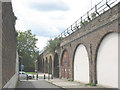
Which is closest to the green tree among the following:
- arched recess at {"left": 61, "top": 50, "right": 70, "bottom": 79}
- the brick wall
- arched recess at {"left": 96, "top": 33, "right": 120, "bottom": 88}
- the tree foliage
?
the tree foliage

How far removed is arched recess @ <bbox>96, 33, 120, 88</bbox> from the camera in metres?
13.9

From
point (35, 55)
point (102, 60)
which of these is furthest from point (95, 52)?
point (35, 55)

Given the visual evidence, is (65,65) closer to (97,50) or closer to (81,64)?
(81,64)

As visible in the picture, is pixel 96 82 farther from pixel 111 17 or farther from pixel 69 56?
pixel 69 56

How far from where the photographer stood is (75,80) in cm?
2266

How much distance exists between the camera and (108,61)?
1491 centimetres

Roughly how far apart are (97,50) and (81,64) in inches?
175

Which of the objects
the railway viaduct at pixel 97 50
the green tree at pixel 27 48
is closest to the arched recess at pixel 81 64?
the railway viaduct at pixel 97 50

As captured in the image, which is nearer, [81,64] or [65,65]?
[81,64]

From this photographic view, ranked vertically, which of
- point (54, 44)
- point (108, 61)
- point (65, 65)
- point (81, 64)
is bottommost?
point (65, 65)

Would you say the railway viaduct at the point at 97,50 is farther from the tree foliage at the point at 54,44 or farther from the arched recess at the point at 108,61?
the tree foliage at the point at 54,44

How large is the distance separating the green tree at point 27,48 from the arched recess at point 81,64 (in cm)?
4770

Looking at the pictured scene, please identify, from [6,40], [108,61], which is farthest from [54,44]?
[6,40]

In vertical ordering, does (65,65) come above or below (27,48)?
below
